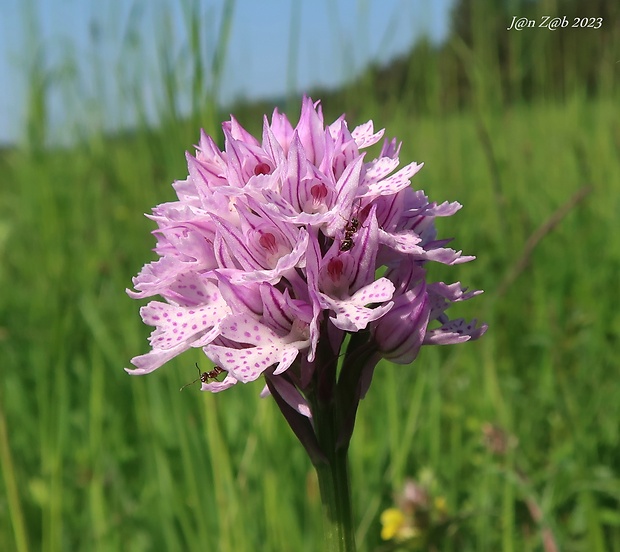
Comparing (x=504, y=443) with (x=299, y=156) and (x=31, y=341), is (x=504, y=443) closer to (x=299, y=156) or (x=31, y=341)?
(x=299, y=156)

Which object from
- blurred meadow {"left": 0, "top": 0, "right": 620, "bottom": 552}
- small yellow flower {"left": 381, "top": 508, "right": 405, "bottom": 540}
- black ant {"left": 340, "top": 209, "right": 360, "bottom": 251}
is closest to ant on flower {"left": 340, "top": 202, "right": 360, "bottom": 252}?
black ant {"left": 340, "top": 209, "right": 360, "bottom": 251}

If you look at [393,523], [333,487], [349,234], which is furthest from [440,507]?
[349,234]

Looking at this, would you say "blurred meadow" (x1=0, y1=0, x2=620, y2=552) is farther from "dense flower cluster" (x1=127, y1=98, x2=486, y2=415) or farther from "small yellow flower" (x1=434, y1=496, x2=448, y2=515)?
"dense flower cluster" (x1=127, y1=98, x2=486, y2=415)

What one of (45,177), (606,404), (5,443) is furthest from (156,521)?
(45,177)

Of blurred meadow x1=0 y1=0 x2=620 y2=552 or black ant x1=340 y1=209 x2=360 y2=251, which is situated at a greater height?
black ant x1=340 y1=209 x2=360 y2=251

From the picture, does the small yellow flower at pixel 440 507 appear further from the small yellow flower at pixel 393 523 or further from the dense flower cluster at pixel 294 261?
the dense flower cluster at pixel 294 261

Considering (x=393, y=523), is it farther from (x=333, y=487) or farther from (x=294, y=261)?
(x=294, y=261)

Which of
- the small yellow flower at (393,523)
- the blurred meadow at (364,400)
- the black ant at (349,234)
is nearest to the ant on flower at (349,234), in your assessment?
the black ant at (349,234)
